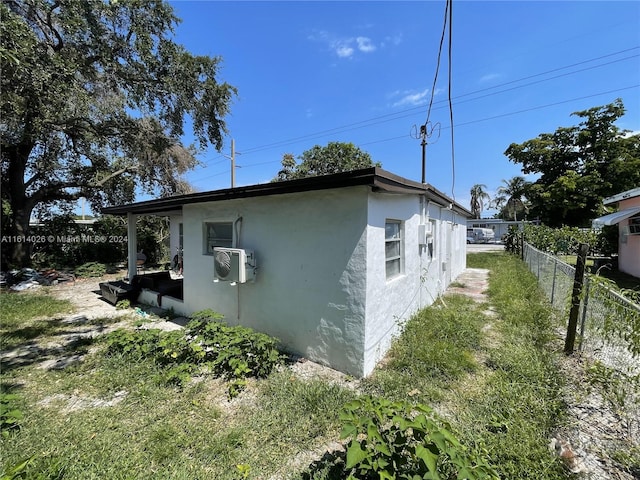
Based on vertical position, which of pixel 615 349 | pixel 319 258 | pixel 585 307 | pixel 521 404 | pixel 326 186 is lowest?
pixel 521 404

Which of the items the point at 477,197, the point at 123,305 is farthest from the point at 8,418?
the point at 477,197

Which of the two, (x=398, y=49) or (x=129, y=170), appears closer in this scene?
(x=398, y=49)

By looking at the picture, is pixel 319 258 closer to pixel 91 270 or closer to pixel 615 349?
pixel 615 349

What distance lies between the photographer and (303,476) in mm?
2053

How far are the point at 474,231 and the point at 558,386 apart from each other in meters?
32.5

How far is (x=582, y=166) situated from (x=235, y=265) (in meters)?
28.6

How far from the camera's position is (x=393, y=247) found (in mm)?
4527

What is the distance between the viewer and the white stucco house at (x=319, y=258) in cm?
346

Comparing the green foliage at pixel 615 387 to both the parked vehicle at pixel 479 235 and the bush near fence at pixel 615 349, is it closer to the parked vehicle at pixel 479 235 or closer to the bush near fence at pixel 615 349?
the bush near fence at pixel 615 349

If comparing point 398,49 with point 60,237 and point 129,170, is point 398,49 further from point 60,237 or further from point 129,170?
point 60,237

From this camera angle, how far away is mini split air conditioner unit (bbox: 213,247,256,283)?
4160 millimetres

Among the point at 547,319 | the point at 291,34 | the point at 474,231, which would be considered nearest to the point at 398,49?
the point at 291,34

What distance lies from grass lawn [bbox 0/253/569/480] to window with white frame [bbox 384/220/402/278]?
3.52ft

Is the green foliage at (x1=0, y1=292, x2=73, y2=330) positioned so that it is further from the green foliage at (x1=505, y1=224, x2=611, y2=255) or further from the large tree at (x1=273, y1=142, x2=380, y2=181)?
the large tree at (x1=273, y1=142, x2=380, y2=181)
